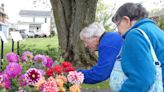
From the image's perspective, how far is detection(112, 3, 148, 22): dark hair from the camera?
3455 mm

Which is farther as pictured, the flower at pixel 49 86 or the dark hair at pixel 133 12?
the flower at pixel 49 86

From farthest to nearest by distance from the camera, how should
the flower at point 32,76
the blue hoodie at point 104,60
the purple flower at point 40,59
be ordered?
the purple flower at point 40,59 < the blue hoodie at point 104,60 < the flower at point 32,76

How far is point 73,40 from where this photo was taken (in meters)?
13.7

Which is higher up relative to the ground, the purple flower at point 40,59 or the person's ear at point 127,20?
the person's ear at point 127,20

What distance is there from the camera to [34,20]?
375 feet

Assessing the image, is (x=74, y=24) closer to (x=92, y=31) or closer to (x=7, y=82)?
(x=92, y=31)

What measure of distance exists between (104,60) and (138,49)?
1365mm

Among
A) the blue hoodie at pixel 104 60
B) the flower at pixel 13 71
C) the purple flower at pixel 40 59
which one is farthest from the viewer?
the purple flower at pixel 40 59

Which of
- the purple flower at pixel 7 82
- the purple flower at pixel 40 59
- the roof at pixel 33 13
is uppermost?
the purple flower at pixel 40 59

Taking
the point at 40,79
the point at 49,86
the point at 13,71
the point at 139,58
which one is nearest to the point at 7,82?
the point at 13,71

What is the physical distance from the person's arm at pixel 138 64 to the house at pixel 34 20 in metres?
103

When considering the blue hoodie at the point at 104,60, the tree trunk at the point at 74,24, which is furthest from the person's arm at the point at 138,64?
the tree trunk at the point at 74,24

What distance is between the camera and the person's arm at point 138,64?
3201 millimetres

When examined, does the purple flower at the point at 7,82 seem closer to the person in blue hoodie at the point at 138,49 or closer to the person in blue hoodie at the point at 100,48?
the person in blue hoodie at the point at 100,48
